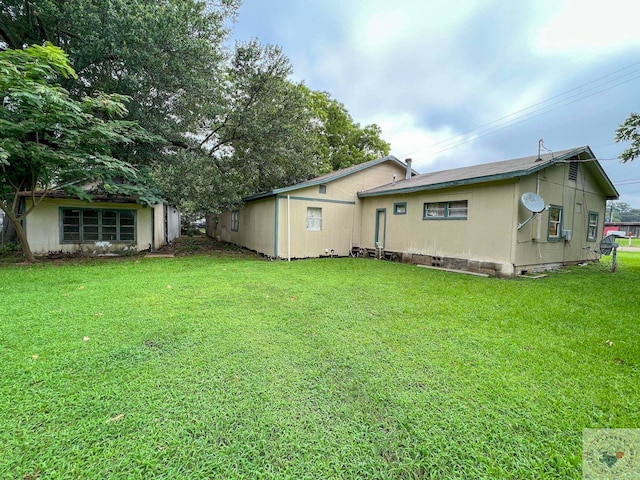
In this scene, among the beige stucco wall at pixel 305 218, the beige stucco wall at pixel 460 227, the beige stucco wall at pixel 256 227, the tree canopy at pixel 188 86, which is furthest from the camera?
the beige stucco wall at pixel 256 227

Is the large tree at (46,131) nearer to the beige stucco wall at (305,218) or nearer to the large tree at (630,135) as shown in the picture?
the beige stucco wall at (305,218)

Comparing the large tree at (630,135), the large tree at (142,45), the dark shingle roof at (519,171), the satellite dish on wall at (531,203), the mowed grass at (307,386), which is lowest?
the mowed grass at (307,386)

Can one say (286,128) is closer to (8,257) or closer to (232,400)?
(8,257)

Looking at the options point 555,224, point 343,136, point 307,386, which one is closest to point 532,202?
point 555,224

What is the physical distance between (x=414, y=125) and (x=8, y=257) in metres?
26.7

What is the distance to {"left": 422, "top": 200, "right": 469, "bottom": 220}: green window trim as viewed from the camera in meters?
8.62

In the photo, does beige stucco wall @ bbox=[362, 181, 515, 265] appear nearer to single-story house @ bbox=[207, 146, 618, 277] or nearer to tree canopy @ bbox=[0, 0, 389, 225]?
single-story house @ bbox=[207, 146, 618, 277]

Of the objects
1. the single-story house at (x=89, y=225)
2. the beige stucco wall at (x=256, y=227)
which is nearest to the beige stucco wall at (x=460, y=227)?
the beige stucco wall at (x=256, y=227)

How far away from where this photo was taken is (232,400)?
2207 millimetres

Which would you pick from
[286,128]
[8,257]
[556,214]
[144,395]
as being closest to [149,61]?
[286,128]

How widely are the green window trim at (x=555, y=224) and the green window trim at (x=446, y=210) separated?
8.69ft

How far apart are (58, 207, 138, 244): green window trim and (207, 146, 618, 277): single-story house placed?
4791 mm

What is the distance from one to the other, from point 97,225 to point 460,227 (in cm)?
1353

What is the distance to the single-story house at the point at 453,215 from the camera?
7.73m
